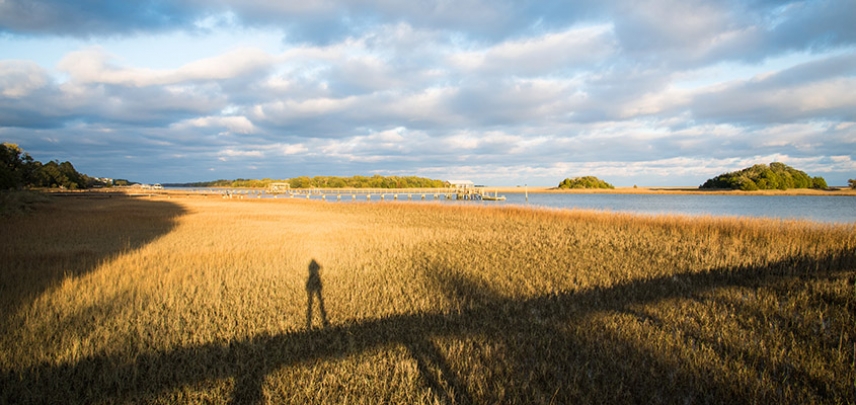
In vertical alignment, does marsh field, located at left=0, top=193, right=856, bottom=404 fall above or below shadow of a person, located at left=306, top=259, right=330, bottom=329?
above

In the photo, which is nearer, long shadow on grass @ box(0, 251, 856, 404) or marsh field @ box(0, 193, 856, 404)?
long shadow on grass @ box(0, 251, 856, 404)

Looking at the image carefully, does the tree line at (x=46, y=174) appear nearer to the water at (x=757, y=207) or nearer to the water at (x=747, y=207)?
the water at (x=747, y=207)

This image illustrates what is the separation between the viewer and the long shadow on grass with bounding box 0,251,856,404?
352 cm

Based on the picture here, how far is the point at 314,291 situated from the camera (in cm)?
711

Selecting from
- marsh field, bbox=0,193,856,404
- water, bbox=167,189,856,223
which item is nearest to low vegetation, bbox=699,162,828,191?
water, bbox=167,189,856,223

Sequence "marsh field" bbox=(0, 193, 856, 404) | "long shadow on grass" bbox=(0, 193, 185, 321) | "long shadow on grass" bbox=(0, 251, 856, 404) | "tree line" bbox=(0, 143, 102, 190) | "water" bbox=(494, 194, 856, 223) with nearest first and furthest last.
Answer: "long shadow on grass" bbox=(0, 251, 856, 404) → "marsh field" bbox=(0, 193, 856, 404) → "long shadow on grass" bbox=(0, 193, 185, 321) → "water" bbox=(494, 194, 856, 223) → "tree line" bbox=(0, 143, 102, 190)

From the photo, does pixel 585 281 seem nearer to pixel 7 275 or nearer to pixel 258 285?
pixel 258 285

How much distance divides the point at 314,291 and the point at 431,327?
2760 millimetres

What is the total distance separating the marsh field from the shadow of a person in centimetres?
4

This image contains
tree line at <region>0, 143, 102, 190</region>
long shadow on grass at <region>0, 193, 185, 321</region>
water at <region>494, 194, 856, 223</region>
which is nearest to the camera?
long shadow on grass at <region>0, 193, 185, 321</region>

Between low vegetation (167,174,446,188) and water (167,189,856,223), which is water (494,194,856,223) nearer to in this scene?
water (167,189,856,223)

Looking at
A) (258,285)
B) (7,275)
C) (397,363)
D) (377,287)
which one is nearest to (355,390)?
(397,363)

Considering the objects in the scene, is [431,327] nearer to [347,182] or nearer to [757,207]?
[757,207]

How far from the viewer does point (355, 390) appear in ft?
11.8
